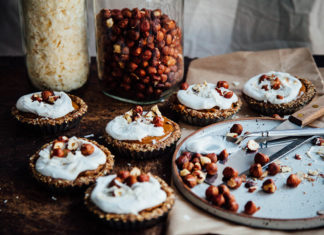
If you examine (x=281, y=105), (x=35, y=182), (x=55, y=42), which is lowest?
(x=35, y=182)

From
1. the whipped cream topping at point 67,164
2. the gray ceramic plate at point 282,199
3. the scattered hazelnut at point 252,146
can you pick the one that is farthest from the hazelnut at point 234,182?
the whipped cream topping at point 67,164

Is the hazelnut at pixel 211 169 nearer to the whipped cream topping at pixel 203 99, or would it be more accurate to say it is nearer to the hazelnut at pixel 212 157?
the hazelnut at pixel 212 157

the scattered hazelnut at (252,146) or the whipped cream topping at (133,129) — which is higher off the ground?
the whipped cream topping at (133,129)

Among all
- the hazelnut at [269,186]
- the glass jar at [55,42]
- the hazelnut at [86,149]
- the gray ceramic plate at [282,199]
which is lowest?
the gray ceramic plate at [282,199]

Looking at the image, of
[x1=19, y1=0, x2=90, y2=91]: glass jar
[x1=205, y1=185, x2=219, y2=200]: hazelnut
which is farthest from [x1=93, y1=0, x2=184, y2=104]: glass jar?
[x1=205, y1=185, x2=219, y2=200]: hazelnut

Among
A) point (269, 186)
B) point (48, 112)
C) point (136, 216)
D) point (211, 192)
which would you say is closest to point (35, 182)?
point (48, 112)

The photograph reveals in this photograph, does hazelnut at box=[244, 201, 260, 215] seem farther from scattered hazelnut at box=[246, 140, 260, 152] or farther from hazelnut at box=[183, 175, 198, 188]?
scattered hazelnut at box=[246, 140, 260, 152]

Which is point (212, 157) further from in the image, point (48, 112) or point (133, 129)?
point (48, 112)

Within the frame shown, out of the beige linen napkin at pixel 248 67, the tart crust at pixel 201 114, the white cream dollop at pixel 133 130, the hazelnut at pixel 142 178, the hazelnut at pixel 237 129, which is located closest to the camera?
the hazelnut at pixel 142 178
